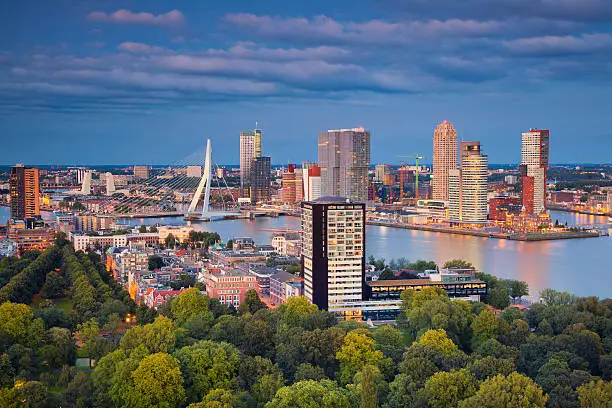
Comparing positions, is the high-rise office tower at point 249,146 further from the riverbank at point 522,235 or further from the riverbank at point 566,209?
the riverbank at point 522,235

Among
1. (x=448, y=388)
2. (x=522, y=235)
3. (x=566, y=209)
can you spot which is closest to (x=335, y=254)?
(x=448, y=388)

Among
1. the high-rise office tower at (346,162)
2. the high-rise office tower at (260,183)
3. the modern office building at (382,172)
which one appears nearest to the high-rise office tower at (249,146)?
the high-rise office tower at (260,183)

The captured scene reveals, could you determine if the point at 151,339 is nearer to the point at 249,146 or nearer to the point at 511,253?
the point at 511,253

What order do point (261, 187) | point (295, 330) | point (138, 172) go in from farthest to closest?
point (138, 172) < point (261, 187) < point (295, 330)

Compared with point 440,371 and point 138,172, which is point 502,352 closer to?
point 440,371

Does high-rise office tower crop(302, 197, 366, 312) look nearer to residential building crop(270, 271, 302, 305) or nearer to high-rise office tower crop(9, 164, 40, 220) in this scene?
residential building crop(270, 271, 302, 305)

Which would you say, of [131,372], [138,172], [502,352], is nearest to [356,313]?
[502,352]

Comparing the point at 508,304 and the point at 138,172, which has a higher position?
the point at 138,172
